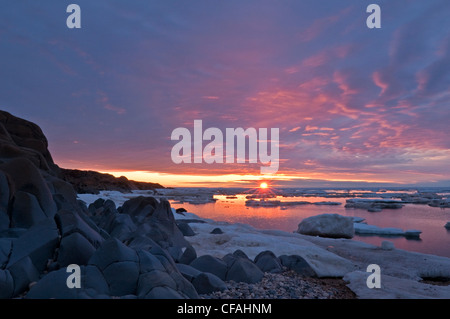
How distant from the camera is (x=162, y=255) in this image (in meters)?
6.93

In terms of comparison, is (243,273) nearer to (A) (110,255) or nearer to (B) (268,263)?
(B) (268,263)

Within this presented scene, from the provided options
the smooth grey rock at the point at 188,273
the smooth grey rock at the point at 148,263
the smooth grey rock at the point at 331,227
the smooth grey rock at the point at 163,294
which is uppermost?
the smooth grey rock at the point at 148,263

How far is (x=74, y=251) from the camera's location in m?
6.35

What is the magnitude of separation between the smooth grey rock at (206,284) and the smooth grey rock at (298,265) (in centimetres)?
357

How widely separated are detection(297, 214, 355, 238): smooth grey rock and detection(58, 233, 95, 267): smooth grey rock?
60.8 feet

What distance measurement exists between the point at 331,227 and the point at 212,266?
16.1 metres

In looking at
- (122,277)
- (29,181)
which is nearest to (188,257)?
(122,277)

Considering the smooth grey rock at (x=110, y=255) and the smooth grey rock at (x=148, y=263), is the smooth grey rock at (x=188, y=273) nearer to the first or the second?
the smooth grey rock at (x=148, y=263)

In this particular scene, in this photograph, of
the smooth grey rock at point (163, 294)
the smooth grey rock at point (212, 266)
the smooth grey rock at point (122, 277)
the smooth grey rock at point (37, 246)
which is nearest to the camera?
the smooth grey rock at point (163, 294)

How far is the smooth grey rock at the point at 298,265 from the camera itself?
9531 millimetres

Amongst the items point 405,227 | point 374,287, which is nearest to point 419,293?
point 374,287

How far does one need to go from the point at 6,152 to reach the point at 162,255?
30.2ft

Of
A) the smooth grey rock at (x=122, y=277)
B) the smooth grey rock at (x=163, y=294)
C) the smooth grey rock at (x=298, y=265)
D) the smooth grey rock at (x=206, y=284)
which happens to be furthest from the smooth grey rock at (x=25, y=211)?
the smooth grey rock at (x=298, y=265)
